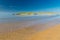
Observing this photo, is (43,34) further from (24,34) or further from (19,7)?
(19,7)

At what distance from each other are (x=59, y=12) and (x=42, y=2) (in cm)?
23

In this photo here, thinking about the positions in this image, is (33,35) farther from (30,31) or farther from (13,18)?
(13,18)

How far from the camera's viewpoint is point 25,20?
1406 millimetres

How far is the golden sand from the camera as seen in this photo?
4.55ft

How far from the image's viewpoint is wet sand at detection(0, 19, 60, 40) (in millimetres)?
1387

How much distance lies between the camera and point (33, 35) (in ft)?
4.57

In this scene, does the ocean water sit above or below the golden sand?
above

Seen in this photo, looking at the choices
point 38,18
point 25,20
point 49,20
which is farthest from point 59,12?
point 25,20

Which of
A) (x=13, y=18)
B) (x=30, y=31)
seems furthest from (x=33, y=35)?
(x=13, y=18)

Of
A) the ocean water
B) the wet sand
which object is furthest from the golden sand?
the ocean water

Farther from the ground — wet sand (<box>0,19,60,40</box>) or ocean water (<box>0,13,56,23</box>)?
ocean water (<box>0,13,56,23</box>)

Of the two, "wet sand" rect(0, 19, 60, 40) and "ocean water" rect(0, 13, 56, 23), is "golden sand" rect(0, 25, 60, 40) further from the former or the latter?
"ocean water" rect(0, 13, 56, 23)

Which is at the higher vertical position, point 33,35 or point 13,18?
point 13,18

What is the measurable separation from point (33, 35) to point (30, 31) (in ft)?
0.19
